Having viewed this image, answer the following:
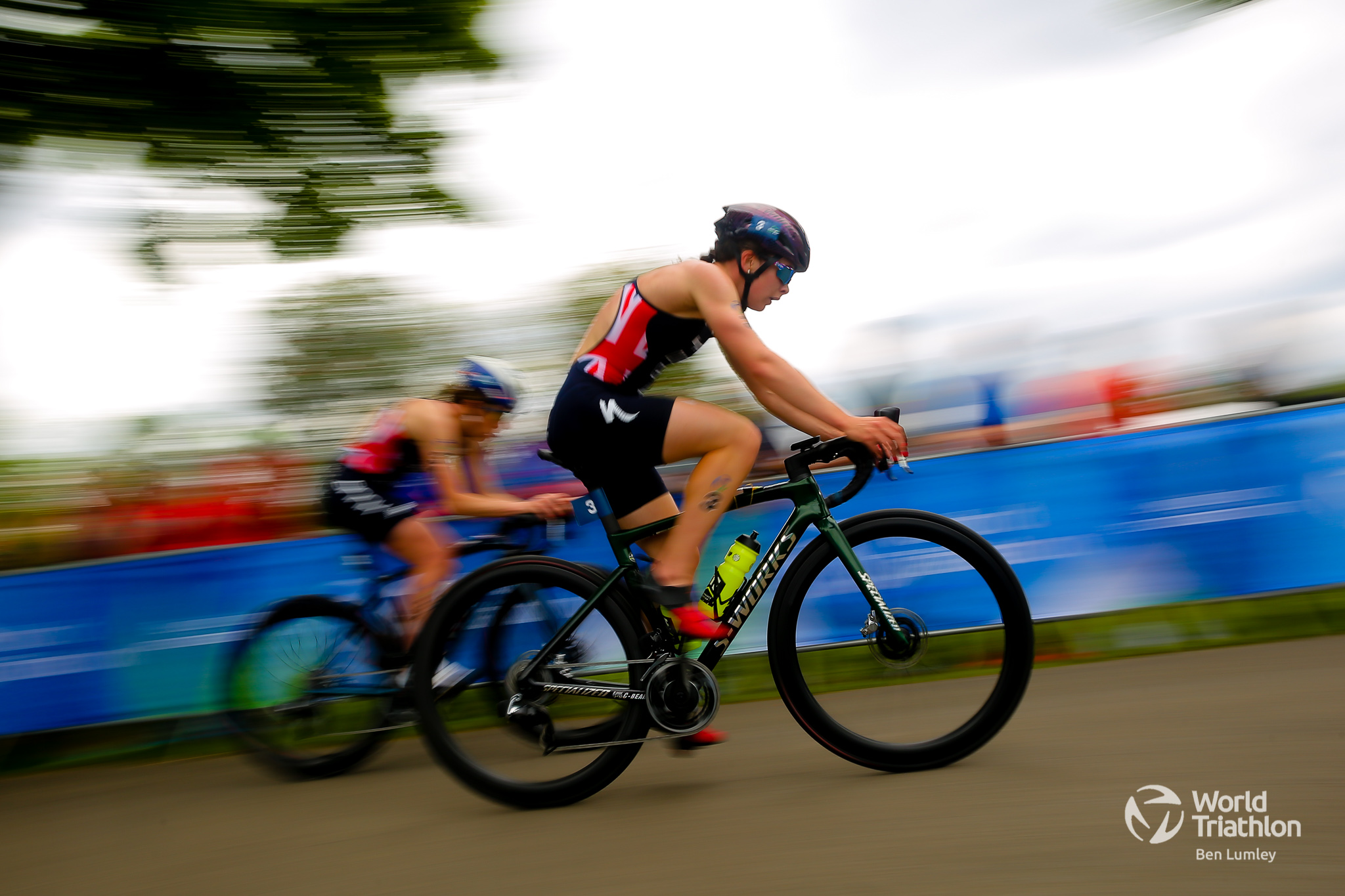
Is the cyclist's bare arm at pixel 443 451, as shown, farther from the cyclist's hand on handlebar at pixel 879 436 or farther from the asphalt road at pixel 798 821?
the cyclist's hand on handlebar at pixel 879 436

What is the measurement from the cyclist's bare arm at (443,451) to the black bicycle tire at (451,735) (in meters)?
0.93

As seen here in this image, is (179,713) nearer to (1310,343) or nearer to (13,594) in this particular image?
(13,594)

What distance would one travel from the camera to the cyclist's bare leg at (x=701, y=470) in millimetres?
2854

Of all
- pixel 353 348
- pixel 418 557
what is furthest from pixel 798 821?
pixel 353 348

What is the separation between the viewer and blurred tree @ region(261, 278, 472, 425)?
6.53 m

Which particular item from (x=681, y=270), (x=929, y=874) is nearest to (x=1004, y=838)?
(x=929, y=874)

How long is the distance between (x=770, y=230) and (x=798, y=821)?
5.72 ft

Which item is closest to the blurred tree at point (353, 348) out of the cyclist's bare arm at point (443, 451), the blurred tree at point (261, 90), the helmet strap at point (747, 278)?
the blurred tree at point (261, 90)

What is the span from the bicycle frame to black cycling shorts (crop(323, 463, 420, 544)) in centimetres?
118

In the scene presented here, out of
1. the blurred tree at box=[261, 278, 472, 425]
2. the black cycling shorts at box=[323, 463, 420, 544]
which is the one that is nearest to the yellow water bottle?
the black cycling shorts at box=[323, 463, 420, 544]

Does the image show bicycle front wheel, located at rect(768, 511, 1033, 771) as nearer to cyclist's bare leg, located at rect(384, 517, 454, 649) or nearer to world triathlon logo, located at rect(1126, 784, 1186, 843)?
world triathlon logo, located at rect(1126, 784, 1186, 843)

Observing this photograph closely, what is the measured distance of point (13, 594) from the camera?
4.58 meters

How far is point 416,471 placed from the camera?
3.93m

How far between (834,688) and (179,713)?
344 centimetres
